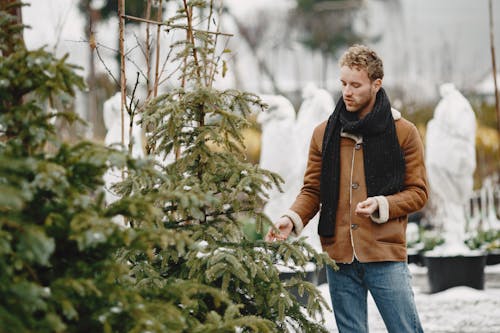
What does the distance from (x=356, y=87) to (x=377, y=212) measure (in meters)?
0.58

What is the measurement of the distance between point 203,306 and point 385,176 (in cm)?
100

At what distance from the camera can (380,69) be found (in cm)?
358

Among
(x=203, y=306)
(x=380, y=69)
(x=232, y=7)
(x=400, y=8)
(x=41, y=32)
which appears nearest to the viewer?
(x=203, y=306)

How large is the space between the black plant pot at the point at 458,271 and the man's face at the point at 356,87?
567 centimetres

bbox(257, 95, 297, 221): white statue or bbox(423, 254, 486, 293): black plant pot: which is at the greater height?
bbox(257, 95, 297, 221): white statue

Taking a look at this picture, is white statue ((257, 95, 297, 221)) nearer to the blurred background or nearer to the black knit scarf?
the black knit scarf

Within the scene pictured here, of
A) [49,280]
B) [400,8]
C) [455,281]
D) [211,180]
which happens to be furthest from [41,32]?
[400,8]

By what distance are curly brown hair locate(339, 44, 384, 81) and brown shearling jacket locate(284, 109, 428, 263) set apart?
22 centimetres

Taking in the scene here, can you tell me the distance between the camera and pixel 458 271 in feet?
28.9

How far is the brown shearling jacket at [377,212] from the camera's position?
11.2 ft

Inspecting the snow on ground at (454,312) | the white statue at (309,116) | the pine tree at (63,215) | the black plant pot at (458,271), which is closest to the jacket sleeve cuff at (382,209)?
the pine tree at (63,215)

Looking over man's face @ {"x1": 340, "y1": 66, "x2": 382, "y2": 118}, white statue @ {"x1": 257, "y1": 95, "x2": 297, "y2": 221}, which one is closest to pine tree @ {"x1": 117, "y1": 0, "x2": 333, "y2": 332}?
man's face @ {"x1": 340, "y1": 66, "x2": 382, "y2": 118}

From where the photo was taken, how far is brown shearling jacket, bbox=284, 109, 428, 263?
343cm

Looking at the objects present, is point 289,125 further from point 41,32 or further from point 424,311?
point 41,32
